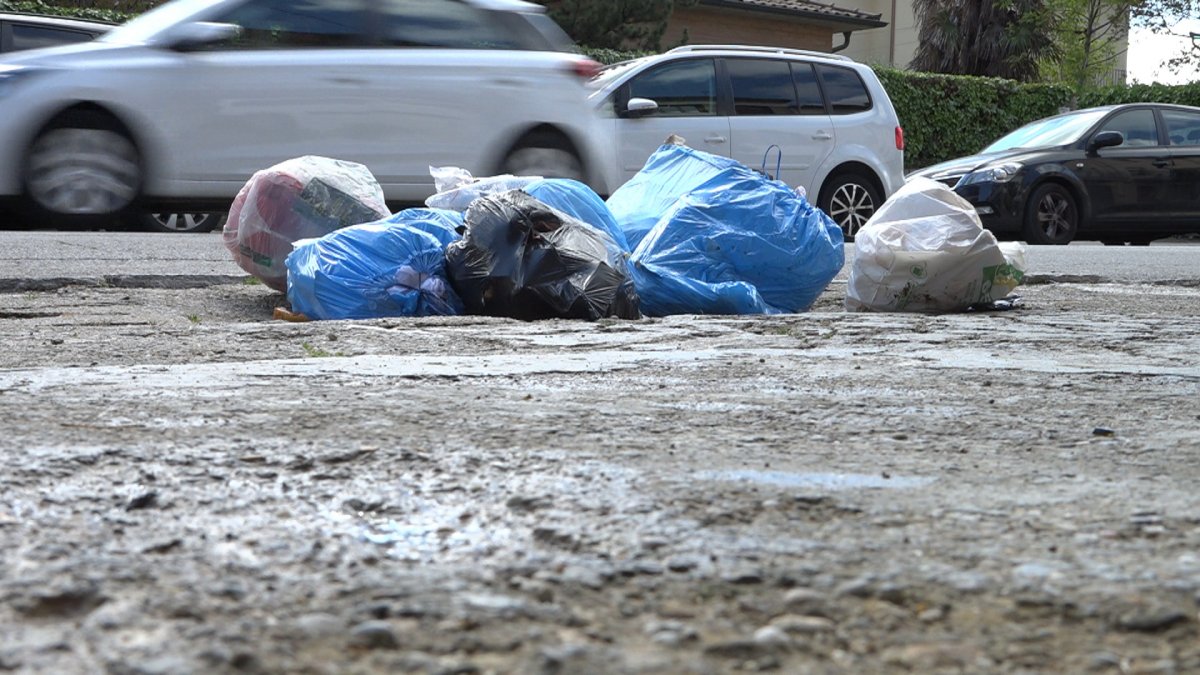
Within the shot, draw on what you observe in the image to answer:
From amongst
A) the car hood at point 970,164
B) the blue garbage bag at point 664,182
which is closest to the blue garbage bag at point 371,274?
the blue garbage bag at point 664,182

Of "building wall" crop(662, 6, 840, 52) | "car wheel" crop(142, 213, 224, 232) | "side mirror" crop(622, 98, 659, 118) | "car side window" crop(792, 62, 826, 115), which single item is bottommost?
"car wheel" crop(142, 213, 224, 232)

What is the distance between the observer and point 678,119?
399 inches

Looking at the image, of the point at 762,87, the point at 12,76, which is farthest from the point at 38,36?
the point at 762,87

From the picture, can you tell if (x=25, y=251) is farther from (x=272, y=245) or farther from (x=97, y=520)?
(x=97, y=520)

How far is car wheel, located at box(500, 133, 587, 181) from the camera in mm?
8312

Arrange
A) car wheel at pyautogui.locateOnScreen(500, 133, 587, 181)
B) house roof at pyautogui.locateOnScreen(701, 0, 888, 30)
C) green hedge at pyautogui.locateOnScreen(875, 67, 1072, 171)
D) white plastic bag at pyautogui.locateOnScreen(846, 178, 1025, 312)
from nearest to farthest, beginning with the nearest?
white plastic bag at pyautogui.locateOnScreen(846, 178, 1025, 312) < car wheel at pyautogui.locateOnScreen(500, 133, 587, 181) < green hedge at pyautogui.locateOnScreen(875, 67, 1072, 171) < house roof at pyautogui.locateOnScreen(701, 0, 888, 30)

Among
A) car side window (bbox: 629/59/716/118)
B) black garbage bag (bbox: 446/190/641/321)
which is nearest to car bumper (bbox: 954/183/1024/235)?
car side window (bbox: 629/59/716/118)

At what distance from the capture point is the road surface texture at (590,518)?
52.7 inches

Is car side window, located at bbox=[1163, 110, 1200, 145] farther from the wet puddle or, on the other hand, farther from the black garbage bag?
the wet puddle

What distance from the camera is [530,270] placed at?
477cm

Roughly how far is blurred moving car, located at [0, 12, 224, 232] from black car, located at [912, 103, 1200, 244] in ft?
19.5

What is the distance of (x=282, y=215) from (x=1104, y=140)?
8611mm

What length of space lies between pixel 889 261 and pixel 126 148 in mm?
4339

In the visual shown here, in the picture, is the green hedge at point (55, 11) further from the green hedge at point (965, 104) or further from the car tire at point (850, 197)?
the green hedge at point (965, 104)
